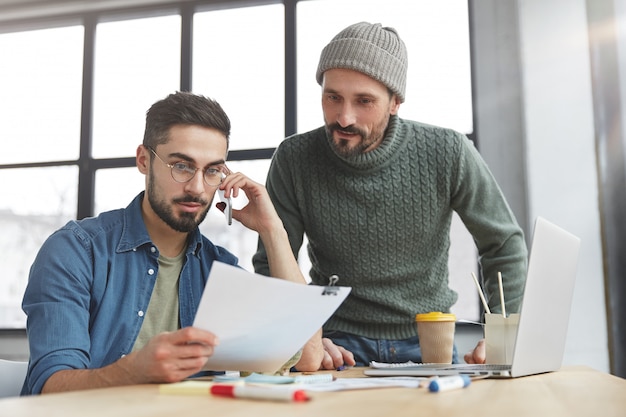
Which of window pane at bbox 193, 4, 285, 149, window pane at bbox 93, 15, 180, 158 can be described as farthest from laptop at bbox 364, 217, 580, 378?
window pane at bbox 93, 15, 180, 158

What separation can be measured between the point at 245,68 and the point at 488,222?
8.21 feet

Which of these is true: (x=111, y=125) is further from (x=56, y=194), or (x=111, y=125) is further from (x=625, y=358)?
(x=625, y=358)

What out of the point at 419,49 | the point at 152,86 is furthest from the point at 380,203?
the point at 152,86

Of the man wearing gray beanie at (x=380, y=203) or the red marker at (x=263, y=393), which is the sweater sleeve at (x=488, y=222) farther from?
the red marker at (x=263, y=393)

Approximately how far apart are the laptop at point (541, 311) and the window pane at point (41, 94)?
343 cm

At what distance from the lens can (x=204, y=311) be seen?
94 cm

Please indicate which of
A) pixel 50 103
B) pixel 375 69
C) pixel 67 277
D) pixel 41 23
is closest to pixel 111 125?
pixel 50 103

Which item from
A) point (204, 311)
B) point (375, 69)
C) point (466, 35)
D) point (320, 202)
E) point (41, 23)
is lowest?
point (204, 311)

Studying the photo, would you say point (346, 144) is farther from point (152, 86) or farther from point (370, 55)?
point (152, 86)

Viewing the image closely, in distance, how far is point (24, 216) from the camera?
4203 mm

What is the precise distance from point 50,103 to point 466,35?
2587 mm

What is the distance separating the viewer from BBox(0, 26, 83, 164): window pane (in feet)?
13.9

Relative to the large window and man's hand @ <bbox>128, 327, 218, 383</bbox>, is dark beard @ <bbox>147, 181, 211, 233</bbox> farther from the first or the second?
the large window

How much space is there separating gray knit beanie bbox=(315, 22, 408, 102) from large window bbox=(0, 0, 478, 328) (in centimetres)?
180
